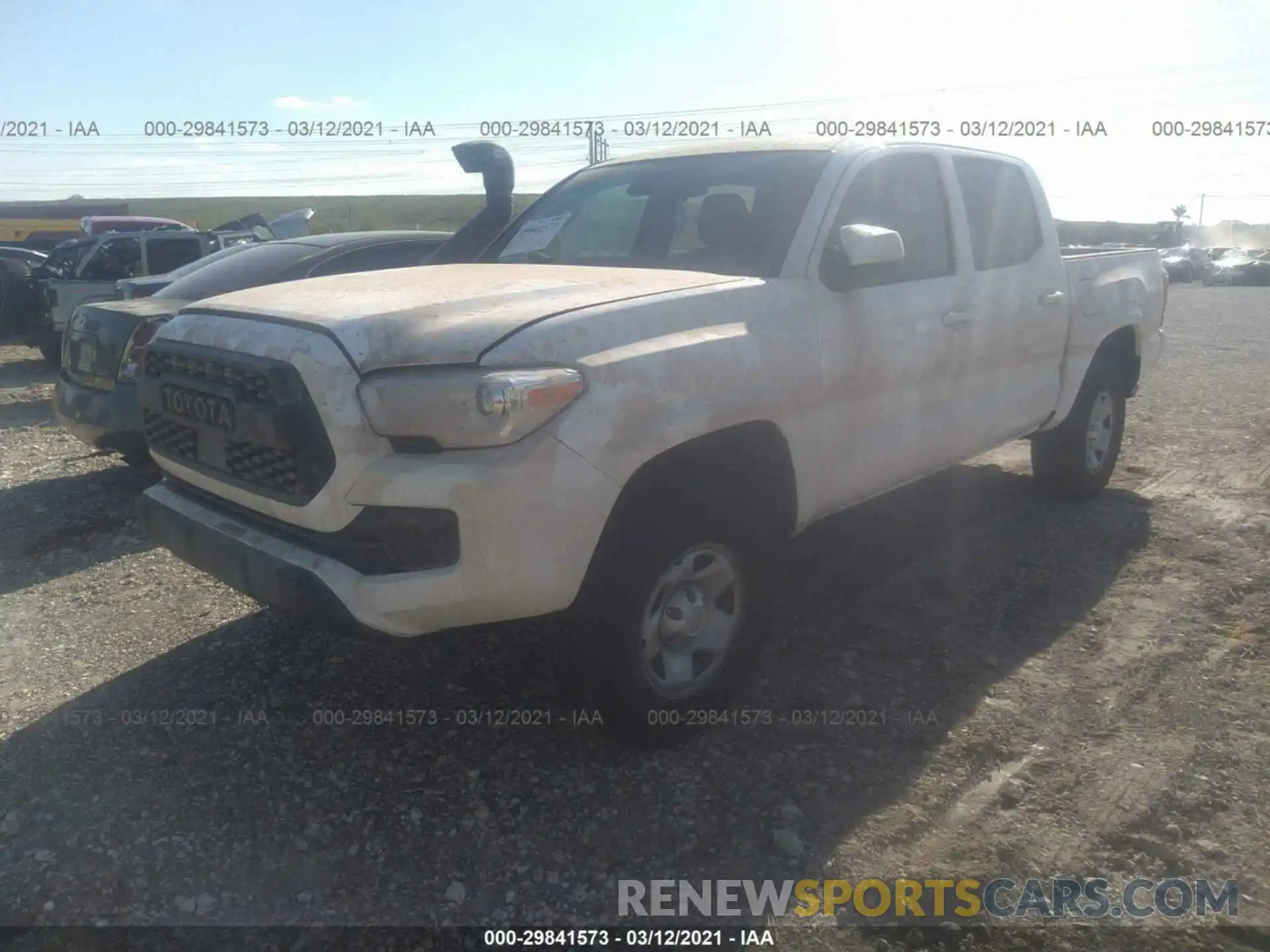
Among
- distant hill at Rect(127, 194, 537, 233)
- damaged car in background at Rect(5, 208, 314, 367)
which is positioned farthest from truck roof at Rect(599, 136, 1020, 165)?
distant hill at Rect(127, 194, 537, 233)

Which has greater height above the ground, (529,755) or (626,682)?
(626,682)

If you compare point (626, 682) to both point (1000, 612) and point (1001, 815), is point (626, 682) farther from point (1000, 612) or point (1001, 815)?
point (1000, 612)

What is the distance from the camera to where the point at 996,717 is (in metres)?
3.54

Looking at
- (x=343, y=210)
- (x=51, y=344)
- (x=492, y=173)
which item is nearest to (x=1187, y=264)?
(x=492, y=173)

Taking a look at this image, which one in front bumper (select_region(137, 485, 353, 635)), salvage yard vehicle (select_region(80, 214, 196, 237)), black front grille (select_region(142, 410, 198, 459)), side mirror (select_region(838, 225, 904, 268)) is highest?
salvage yard vehicle (select_region(80, 214, 196, 237))

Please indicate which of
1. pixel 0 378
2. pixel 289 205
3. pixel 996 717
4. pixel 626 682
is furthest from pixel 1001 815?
pixel 289 205

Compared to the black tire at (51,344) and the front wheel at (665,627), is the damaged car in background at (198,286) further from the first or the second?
the black tire at (51,344)

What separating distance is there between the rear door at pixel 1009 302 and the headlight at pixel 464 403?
7.92 ft

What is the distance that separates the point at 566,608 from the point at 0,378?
11285mm

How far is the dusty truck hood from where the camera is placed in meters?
2.71

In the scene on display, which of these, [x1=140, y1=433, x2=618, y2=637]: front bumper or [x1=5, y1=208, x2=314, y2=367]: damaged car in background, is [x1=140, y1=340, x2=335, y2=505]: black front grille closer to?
[x1=140, y1=433, x2=618, y2=637]: front bumper

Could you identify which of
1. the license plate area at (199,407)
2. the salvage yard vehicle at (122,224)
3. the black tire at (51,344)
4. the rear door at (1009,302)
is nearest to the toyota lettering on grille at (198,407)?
the license plate area at (199,407)

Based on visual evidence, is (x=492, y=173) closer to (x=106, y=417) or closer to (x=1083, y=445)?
(x=106, y=417)

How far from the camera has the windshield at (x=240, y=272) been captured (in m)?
6.48
